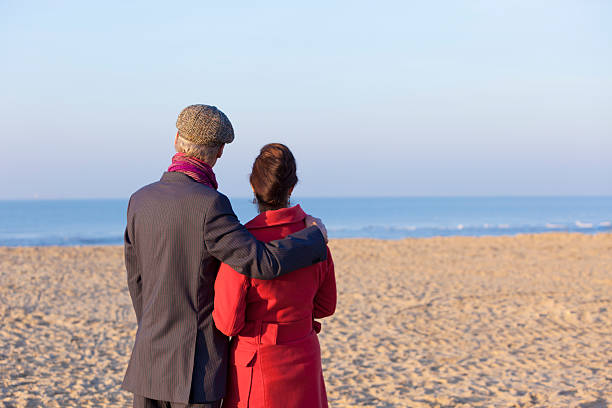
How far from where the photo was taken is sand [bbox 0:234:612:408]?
4863 millimetres

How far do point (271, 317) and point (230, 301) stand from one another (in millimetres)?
180

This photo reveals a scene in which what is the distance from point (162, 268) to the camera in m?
2.02

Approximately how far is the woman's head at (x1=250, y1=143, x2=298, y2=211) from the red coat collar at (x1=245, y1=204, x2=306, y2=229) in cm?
4

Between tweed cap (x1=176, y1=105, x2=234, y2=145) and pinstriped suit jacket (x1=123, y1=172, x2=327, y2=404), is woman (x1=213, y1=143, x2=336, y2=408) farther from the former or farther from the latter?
tweed cap (x1=176, y1=105, x2=234, y2=145)

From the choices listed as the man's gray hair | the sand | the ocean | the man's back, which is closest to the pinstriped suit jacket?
the man's back

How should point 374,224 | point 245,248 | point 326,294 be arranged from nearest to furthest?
point 245,248 < point 326,294 < point 374,224

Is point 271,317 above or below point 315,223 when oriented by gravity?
below

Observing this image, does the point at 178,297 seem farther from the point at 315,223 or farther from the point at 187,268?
the point at 315,223

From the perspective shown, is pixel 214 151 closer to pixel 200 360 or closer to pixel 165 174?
pixel 165 174

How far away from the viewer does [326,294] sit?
2.28 m

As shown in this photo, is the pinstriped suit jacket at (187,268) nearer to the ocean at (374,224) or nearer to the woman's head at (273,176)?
the woman's head at (273,176)

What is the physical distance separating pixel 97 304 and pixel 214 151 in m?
7.40

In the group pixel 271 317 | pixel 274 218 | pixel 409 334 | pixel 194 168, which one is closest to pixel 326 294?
pixel 271 317

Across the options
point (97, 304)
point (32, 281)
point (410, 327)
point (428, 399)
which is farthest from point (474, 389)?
point (32, 281)
